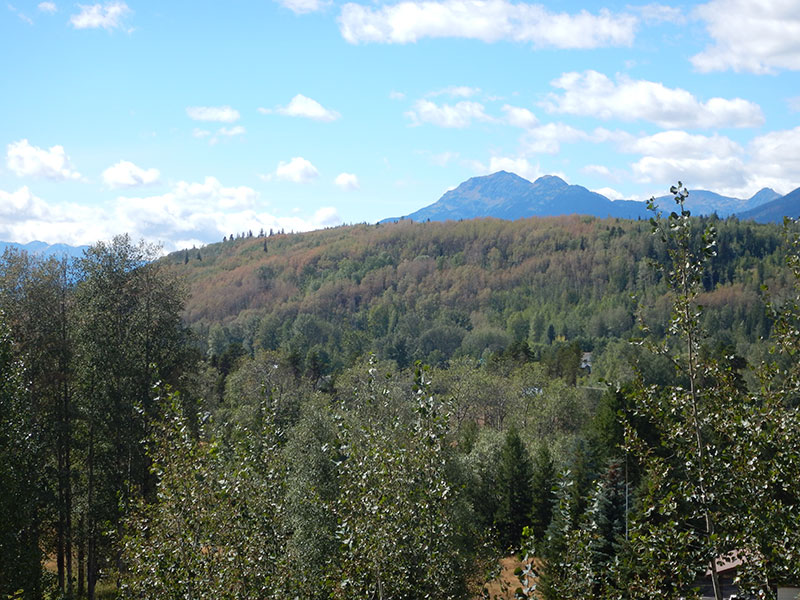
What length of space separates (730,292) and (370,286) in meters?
82.0

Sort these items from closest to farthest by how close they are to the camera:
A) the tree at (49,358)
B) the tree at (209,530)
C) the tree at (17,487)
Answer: the tree at (209,530)
the tree at (17,487)
the tree at (49,358)

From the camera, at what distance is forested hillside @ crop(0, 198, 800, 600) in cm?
742

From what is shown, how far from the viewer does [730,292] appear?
12675 cm

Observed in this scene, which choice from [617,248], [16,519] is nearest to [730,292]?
[617,248]

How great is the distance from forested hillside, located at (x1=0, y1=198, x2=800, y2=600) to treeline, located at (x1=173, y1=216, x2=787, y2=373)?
53.2 m

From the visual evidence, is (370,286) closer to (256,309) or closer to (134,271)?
(256,309)

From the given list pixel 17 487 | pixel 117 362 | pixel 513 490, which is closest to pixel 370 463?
pixel 17 487

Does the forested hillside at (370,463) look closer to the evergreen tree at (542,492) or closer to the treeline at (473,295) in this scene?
the evergreen tree at (542,492)

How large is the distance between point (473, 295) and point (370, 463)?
151343 millimetres

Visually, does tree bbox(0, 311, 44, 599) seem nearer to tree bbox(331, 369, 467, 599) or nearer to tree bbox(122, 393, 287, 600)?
tree bbox(122, 393, 287, 600)

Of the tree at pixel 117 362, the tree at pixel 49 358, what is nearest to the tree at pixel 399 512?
the tree at pixel 117 362

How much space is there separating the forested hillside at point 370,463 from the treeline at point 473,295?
174 feet

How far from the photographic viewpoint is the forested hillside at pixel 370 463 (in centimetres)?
742

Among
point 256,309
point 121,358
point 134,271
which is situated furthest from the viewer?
point 256,309
